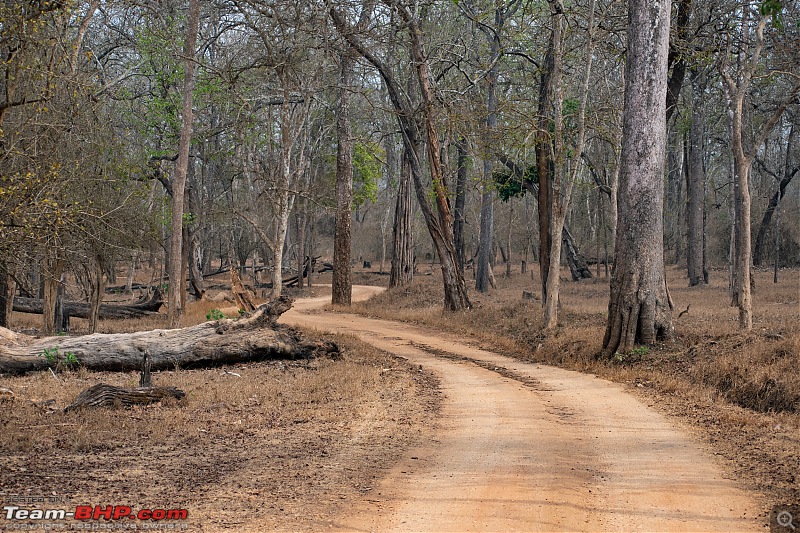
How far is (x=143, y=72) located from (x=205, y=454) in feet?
69.0

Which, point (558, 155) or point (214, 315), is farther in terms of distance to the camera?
point (214, 315)

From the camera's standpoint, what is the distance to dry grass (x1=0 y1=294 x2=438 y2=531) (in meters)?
6.07

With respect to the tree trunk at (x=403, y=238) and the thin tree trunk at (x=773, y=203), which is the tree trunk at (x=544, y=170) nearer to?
the tree trunk at (x=403, y=238)

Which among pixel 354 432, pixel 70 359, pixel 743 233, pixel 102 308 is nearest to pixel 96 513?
pixel 354 432

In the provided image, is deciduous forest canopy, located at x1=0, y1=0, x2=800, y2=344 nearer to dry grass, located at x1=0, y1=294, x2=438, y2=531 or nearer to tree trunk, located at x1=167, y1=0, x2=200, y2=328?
tree trunk, located at x1=167, y1=0, x2=200, y2=328

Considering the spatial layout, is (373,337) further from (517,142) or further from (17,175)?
(17,175)

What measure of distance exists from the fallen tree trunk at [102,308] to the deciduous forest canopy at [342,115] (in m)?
0.90

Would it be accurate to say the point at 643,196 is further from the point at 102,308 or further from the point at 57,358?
the point at 102,308

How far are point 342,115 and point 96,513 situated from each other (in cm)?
2207

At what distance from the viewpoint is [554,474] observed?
689cm

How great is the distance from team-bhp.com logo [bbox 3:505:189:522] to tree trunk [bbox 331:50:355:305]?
69.0 feet

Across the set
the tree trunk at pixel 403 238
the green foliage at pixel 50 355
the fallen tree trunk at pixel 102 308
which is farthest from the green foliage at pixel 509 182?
the green foliage at pixel 50 355

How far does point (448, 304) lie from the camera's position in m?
23.1

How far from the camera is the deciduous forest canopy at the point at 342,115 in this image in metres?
10.6
